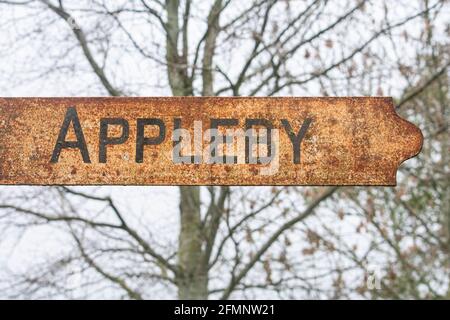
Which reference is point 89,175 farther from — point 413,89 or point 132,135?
point 413,89

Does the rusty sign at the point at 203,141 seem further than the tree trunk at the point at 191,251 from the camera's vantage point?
No

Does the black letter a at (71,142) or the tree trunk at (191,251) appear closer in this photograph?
the black letter a at (71,142)

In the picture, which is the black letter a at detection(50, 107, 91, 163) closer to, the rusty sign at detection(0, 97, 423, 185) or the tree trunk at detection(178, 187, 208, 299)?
the rusty sign at detection(0, 97, 423, 185)

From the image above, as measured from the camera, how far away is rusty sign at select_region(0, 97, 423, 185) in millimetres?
1820

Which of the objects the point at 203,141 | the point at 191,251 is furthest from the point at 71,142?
the point at 191,251

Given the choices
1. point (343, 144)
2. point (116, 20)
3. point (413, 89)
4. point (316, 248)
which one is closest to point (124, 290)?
point (316, 248)

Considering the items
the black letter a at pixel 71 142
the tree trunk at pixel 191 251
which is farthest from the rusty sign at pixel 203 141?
the tree trunk at pixel 191 251

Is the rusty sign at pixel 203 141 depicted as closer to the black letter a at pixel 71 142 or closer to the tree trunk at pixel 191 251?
the black letter a at pixel 71 142

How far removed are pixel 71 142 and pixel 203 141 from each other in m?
0.37

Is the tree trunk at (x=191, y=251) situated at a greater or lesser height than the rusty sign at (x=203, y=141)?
A: greater

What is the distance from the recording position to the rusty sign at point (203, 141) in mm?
1820

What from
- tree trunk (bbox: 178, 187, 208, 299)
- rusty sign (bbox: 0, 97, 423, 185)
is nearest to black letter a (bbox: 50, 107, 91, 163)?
rusty sign (bbox: 0, 97, 423, 185)

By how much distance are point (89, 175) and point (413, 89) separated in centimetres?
589

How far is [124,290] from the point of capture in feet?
23.3
